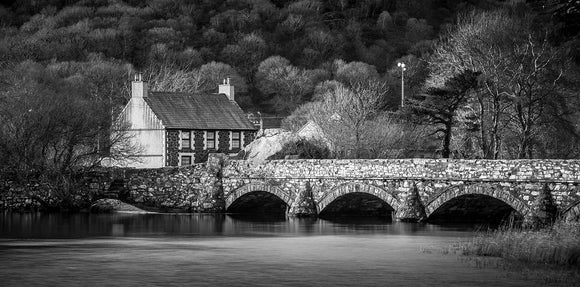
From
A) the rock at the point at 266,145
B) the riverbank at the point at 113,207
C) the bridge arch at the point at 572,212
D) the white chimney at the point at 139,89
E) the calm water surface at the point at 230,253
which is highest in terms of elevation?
the white chimney at the point at 139,89

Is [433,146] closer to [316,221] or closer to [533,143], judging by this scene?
[533,143]

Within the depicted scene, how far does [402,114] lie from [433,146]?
1568 cm

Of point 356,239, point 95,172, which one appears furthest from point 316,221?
point 95,172

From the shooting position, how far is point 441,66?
8425cm

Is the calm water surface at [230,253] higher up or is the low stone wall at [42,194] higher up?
the low stone wall at [42,194]

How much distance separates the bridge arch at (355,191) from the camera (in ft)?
193

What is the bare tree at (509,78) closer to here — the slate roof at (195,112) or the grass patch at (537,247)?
the slate roof at (195,112)

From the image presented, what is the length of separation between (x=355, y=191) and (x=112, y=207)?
15515 millimetres

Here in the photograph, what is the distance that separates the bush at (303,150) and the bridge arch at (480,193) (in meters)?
18.3

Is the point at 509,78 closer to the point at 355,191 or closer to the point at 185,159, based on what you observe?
the point at 355,191

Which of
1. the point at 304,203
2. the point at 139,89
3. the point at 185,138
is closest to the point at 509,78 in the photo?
the point at 304,203

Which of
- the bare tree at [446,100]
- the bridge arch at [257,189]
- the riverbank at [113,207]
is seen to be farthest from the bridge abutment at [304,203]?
the riverbank at [113,207]

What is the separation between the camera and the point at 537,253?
125ft

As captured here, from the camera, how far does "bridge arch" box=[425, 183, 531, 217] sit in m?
53.5
